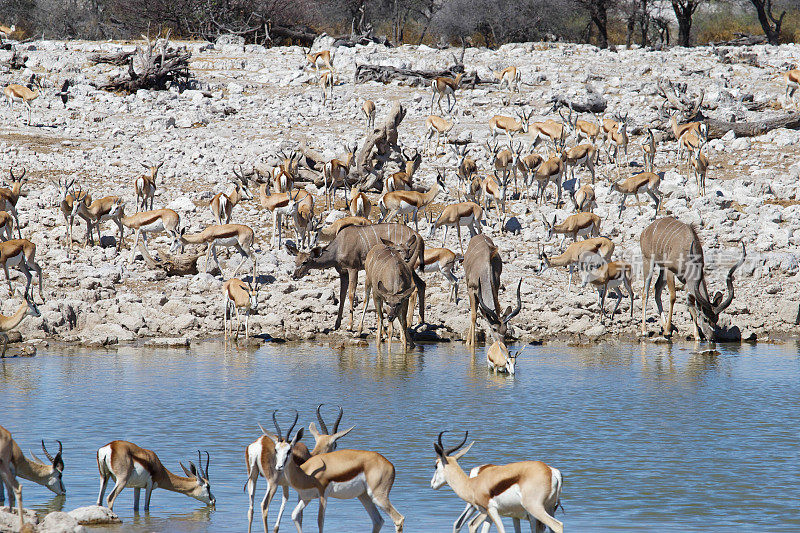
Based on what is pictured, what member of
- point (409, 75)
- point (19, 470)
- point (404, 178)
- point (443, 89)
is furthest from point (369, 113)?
point (19, 470)

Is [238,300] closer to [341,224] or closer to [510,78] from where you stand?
[341,224]

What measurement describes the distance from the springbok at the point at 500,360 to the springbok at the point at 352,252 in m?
3.05

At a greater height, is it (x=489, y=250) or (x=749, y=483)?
(x=489, y=250)

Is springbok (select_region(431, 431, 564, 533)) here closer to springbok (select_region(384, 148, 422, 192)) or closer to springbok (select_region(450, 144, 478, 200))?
springbok (select_region(384, 148, 422, 192))

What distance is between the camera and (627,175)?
2053cm

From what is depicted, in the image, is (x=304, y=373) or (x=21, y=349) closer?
(x=304, y=373)

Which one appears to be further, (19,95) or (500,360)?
(19,95)

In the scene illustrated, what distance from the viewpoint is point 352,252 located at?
48.2 feet

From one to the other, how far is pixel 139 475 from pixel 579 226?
1158cm

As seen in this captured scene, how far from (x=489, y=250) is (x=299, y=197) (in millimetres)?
4923

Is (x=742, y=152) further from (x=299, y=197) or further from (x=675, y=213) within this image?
(x=299, y=197)

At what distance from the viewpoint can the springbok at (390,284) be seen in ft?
41.9

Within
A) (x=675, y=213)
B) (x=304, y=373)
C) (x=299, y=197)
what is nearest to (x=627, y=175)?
(x=675, y=213)

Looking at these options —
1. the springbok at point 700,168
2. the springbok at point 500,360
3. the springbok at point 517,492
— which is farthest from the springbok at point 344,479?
the springbok at point 700,168
